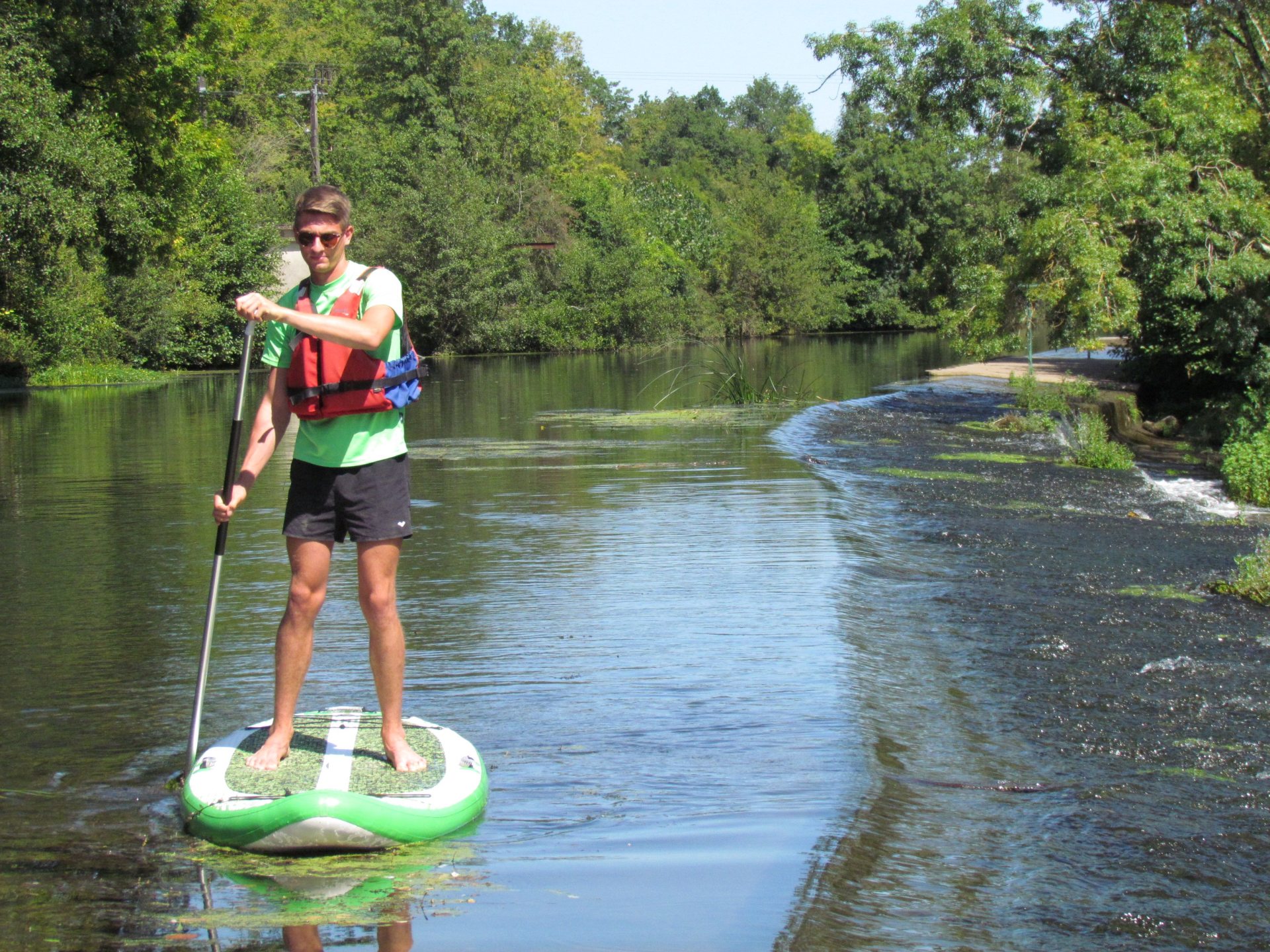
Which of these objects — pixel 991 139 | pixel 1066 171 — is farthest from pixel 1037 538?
pixel 991 139

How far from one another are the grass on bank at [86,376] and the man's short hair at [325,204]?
30.9 meters

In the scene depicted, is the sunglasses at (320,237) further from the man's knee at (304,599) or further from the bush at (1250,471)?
the bush at (1250,471)

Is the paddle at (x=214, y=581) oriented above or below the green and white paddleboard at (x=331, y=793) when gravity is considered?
above

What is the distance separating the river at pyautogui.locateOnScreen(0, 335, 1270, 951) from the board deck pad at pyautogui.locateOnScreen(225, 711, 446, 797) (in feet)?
0.79

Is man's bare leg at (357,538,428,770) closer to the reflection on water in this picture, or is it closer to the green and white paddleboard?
the green and white paddleboard

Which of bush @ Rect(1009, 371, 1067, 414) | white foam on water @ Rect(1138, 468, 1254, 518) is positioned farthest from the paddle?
bush @ Rect(1009, 371, 1067, 414)

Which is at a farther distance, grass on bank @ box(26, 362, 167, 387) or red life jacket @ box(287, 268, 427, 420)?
grass on bank @ box(26, 362, 167, 387)

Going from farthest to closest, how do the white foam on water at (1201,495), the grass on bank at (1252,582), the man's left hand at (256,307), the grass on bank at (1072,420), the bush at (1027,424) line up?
the bush at (1027,424) → the grass on bank at (1072,420) → the white foam on water at (1201,495) → the grass on bank at (1252,582) → the man's left hand at (256,307)

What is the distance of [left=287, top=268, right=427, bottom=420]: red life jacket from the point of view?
14.8ft

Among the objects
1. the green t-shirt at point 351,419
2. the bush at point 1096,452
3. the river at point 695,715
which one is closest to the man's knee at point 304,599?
the green t-shirt at point 351,419

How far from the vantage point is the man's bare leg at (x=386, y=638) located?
457 cm

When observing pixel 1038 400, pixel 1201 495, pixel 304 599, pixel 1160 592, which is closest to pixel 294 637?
pixel 304 599

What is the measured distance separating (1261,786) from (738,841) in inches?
97.8

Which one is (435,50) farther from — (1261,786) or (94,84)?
(1261,786)
